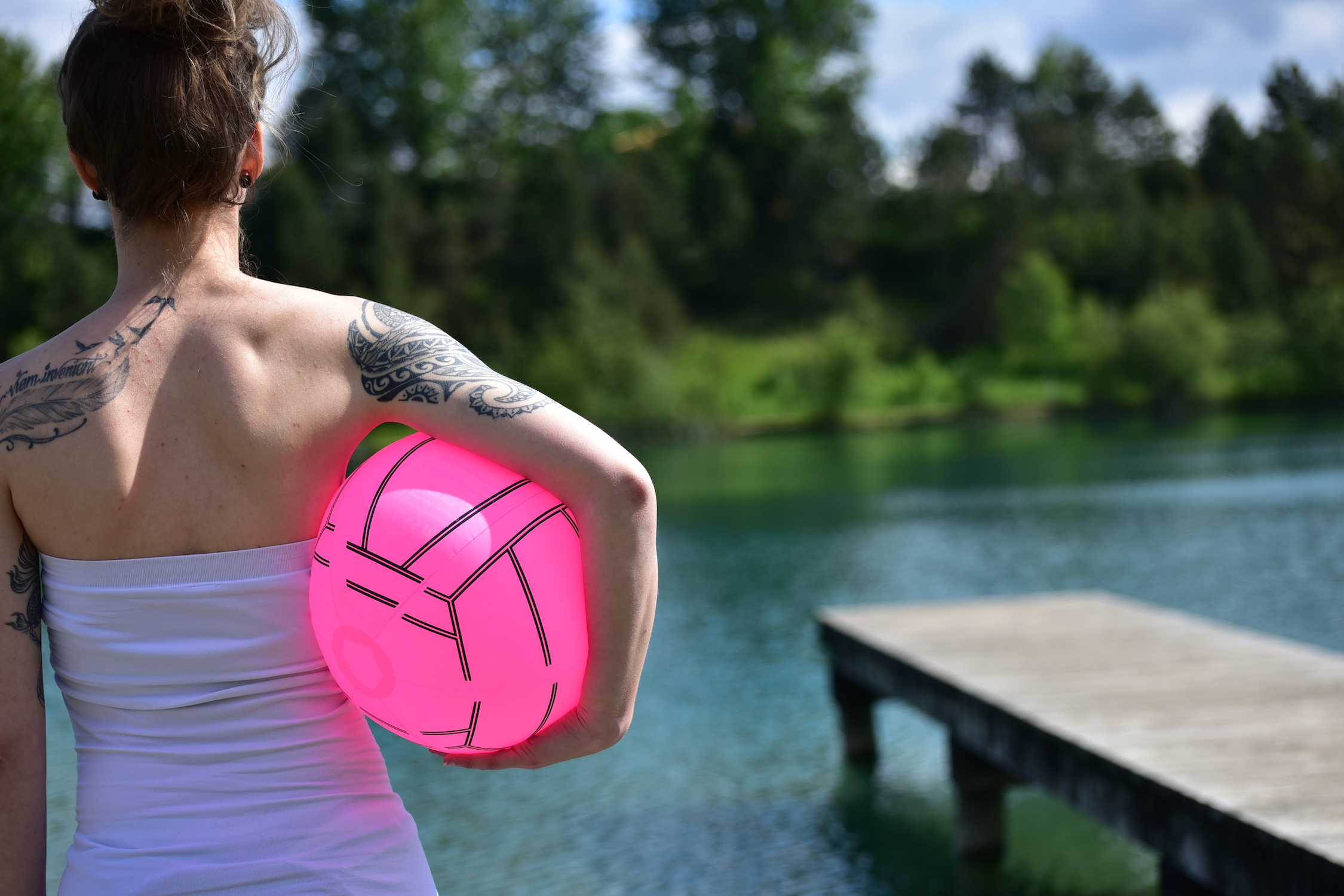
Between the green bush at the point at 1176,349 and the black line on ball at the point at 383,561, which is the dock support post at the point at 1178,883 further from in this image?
the green bush at the point at 1176,349

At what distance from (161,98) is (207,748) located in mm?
731

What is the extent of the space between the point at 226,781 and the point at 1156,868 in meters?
5.47

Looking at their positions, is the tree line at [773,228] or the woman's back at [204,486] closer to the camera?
the woman's back at [204,486]

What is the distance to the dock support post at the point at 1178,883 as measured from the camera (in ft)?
13.0

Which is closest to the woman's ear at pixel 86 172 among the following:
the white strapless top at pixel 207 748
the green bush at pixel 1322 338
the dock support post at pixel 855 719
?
the white strapless top at pixel 207 748

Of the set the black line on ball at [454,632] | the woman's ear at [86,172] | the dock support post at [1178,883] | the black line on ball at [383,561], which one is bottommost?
the dock support post at [1178,883]

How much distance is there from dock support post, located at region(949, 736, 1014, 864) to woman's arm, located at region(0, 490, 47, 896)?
4.98 meters

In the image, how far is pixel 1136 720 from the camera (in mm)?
4891

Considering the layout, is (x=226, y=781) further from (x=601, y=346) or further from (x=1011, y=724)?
(x=601, y=346)

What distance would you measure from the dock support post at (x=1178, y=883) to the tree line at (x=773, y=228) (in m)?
42.1

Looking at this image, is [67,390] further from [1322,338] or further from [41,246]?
[1322,338]

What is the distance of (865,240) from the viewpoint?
72.4m

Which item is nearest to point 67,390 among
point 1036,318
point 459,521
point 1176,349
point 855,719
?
point 459,521

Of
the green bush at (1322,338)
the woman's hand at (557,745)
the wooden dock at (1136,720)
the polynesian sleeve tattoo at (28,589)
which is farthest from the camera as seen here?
the green bush at (1322,338)
